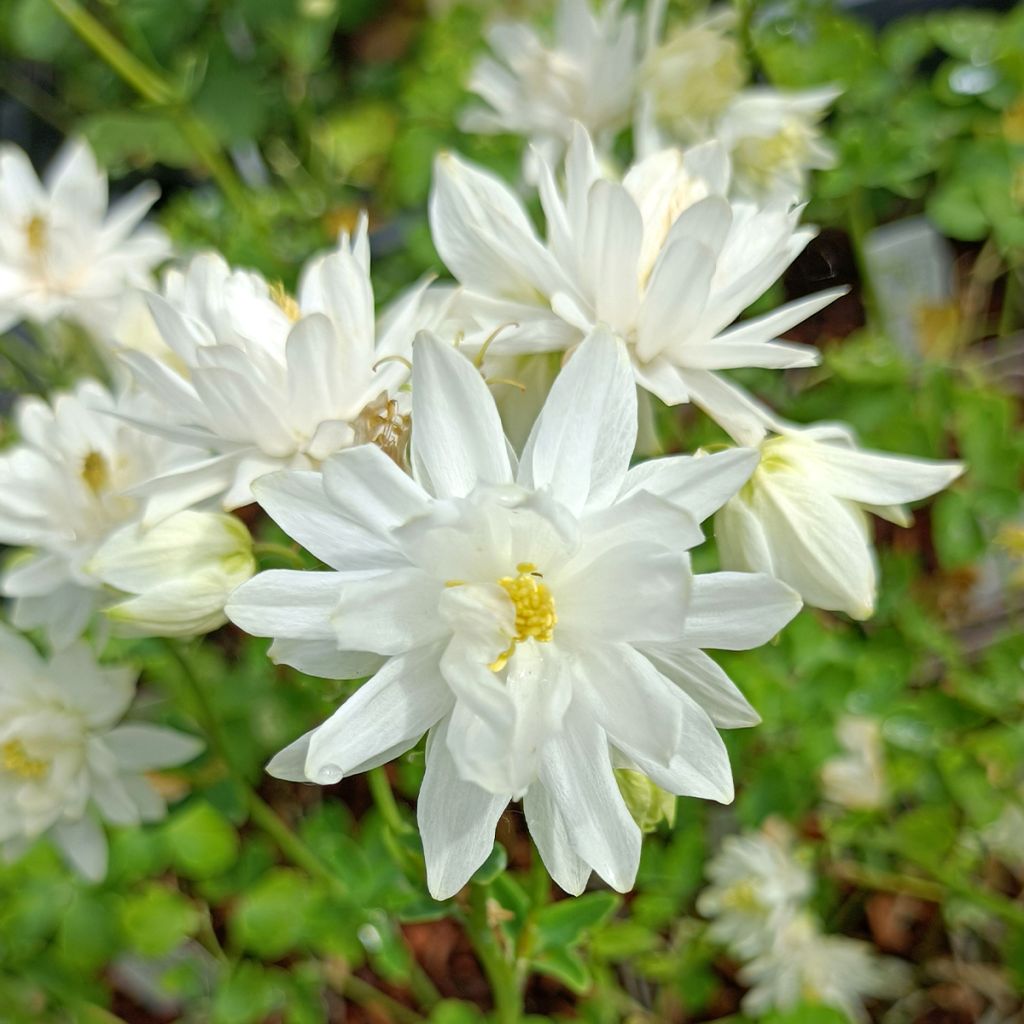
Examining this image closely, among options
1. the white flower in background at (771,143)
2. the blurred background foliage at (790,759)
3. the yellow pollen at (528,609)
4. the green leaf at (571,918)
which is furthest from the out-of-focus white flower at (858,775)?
the yellow pollen at (528,609)

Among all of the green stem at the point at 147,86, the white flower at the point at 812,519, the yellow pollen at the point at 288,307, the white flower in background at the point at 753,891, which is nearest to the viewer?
the white flower at the point at 812,519

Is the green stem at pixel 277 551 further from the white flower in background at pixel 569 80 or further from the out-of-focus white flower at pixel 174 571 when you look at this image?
the white flower in background at pixel 569 80

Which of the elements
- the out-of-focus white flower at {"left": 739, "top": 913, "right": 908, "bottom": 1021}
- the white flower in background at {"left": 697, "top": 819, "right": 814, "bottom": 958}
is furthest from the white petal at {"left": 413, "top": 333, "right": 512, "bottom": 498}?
the out-of-focus white flower at {"left": 739, "top": 913, "right": 908, "bottom": 1021}

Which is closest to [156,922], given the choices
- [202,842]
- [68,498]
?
[202,842]

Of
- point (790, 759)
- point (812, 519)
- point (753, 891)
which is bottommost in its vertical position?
point (753, 891)

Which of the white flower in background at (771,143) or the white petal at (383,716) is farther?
the white flower in background at (771,143)

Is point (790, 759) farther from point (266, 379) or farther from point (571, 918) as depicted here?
point (266, 379)

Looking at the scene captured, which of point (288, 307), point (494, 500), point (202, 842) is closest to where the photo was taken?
point (494, 500)
